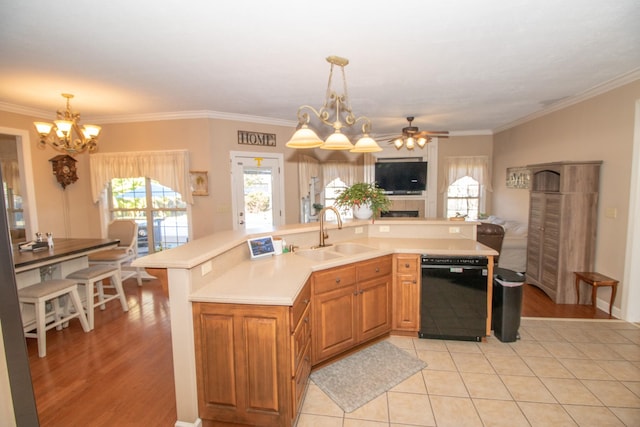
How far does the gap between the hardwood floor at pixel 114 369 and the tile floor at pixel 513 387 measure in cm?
85

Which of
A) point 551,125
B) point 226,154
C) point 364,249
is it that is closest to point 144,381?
point 364,249

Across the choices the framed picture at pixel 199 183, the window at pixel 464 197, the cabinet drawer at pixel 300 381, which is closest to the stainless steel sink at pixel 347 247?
the cabinet drawer at pixel 300 381

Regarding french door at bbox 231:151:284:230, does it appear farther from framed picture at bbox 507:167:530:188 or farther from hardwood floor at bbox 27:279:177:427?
framed picture at bbox 507:167:530:188

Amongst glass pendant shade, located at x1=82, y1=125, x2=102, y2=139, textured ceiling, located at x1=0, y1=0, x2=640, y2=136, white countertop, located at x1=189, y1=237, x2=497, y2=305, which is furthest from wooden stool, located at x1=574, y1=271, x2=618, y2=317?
glass pendant shade, located at x1=82, y1=125, x2=102, y2=139

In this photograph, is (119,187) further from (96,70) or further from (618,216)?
(618,216)

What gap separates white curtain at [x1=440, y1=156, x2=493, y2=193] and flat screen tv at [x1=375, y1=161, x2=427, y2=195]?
51cm

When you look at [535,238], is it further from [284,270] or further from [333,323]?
[284,270]

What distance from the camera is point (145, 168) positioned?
16.0ft

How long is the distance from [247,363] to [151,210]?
13.7ft

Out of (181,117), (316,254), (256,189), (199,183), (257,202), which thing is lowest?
(316,254)

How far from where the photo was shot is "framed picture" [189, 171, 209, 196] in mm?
4758

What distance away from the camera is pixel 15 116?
4.18 meters

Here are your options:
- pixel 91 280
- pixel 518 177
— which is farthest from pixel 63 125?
pixel 518 177

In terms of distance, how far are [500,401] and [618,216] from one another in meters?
2.82
